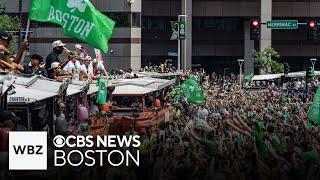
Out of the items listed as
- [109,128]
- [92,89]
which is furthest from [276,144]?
[92,89]

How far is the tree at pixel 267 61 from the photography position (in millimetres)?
73312

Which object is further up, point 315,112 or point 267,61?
point 267,61

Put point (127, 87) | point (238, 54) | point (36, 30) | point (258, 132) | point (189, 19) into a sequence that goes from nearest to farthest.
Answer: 1. point (258, 132)
2. point (127, 87)
3. point (36, 30)
4. point (189, 19)
5. point (238, 54)

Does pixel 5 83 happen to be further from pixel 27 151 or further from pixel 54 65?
pixel 54 65

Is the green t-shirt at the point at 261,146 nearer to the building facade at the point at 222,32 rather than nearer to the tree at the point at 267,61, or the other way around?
the building facade at the point at 222,32

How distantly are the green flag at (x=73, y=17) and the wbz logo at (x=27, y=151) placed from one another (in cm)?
549

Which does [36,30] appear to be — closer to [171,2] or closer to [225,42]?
[171,2]

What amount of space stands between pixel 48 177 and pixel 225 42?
74.6 m

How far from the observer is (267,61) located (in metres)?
73.2

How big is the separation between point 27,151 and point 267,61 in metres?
64.0

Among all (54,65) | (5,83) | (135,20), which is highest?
(135,20)

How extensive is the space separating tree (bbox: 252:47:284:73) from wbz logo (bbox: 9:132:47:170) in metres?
63.5

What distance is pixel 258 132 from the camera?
1379 cm

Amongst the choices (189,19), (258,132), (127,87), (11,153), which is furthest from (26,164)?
(189,19)
